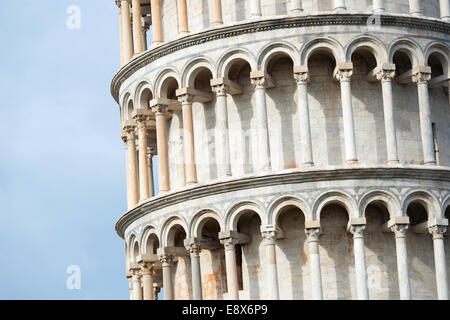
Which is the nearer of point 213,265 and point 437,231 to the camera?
point 437,231

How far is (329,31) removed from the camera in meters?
46.3

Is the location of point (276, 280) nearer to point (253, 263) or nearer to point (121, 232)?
point (253, 263)

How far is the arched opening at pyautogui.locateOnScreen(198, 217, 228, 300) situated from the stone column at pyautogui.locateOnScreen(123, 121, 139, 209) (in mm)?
3214

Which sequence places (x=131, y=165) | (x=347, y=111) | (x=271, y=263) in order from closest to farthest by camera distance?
(x=271, y=263) < (x=347, y=111) < (x=131, y=165)

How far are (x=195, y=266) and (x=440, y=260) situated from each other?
6677 mm

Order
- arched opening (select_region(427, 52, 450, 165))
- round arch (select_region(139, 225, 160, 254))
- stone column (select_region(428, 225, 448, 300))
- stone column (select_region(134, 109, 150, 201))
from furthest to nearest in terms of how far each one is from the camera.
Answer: stone column (select_region(134, 109, 150, 201)) < round arch (select_region(139, 225, 160, 254)) < arched opening (select_region(427, 52, 450, 165)) < stone column (select_region(428, 225, 448, 300))

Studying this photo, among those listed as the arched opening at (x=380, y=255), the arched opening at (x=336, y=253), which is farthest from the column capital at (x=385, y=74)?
the arched opening at (x=336, y=253)

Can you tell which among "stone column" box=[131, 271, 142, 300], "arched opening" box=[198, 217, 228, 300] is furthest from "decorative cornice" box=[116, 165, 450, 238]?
"stone column" box=[131, 271, 142, 300]

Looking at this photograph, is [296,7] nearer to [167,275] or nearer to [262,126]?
[262,126]

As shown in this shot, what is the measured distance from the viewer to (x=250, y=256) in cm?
4625

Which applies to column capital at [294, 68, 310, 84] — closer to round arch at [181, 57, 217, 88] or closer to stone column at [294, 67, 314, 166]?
stone column at [294, 67, 314, 166]

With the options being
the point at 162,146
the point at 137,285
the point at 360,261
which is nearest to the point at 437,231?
the point at 360,261

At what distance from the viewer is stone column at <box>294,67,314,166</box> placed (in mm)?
45469
